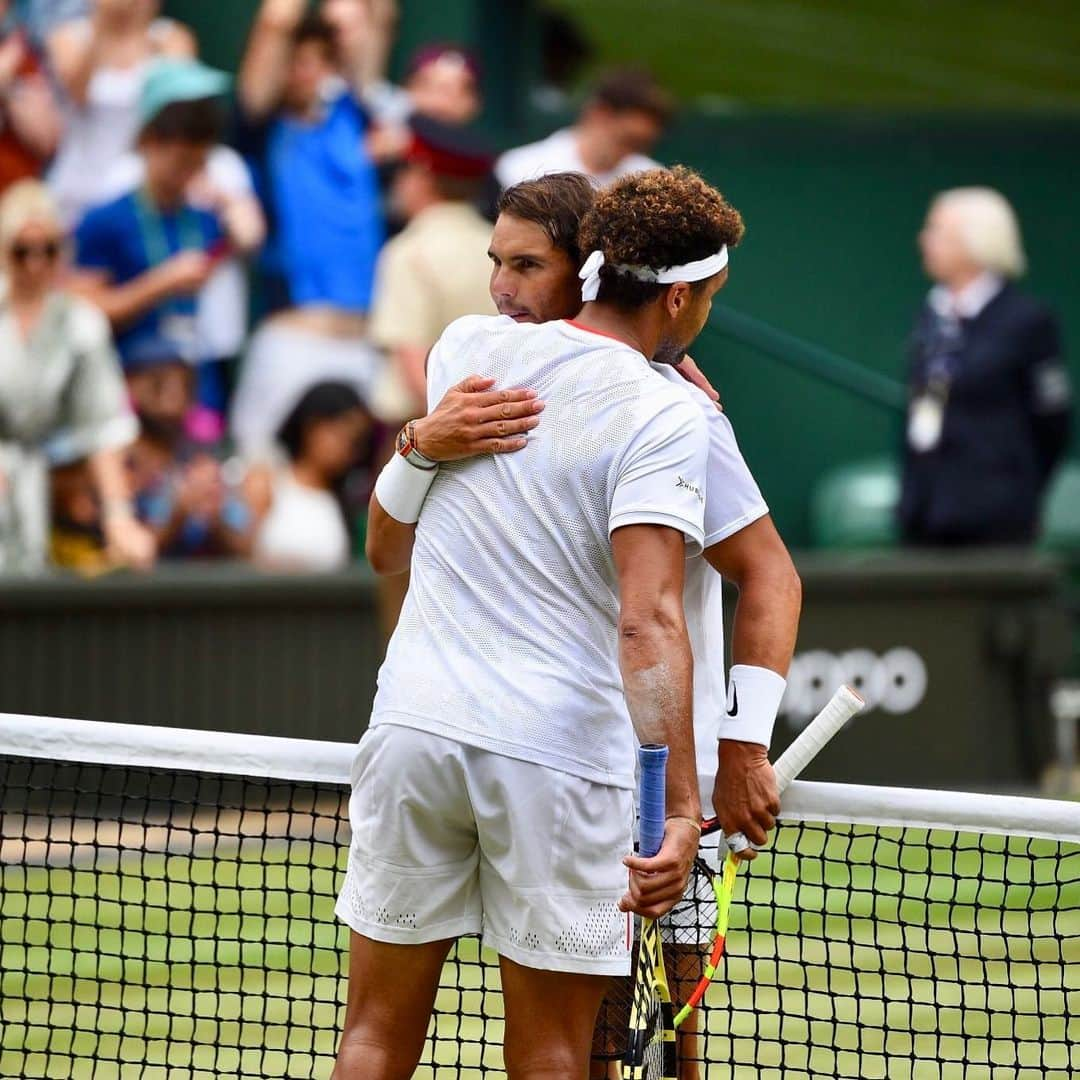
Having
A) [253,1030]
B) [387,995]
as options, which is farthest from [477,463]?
[253,1030]

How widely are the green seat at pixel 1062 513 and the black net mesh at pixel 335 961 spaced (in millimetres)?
3638

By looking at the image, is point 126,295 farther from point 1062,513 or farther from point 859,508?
point 1062,513

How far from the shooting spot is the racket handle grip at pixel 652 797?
3.29 m

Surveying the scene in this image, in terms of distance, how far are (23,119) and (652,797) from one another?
6816mm

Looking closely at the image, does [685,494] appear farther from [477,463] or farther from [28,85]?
[28,85]

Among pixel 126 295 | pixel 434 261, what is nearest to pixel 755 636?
pixel 434 261

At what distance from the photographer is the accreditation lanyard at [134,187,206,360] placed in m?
9.35

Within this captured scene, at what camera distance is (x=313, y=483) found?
9047 mm

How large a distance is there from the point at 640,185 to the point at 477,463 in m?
0.53

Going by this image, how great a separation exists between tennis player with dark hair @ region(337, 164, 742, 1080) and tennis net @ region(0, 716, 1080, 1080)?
471 mm

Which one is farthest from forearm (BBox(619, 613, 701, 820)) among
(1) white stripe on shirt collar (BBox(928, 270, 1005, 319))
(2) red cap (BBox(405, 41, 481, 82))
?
(1) white stripe on shirt collar (BBox(928, 270, 1005, 319))

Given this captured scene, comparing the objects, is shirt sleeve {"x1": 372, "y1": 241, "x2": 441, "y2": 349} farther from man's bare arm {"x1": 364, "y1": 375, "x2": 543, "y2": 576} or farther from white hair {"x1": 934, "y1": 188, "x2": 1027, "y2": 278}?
man's bare arm {"x1": 364, "y1": 375, "x2": 543, "y2": 576}

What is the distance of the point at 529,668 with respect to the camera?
348cm

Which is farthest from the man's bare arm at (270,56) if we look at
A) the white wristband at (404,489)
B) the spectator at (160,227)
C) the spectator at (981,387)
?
the white wristband at (404,489)
